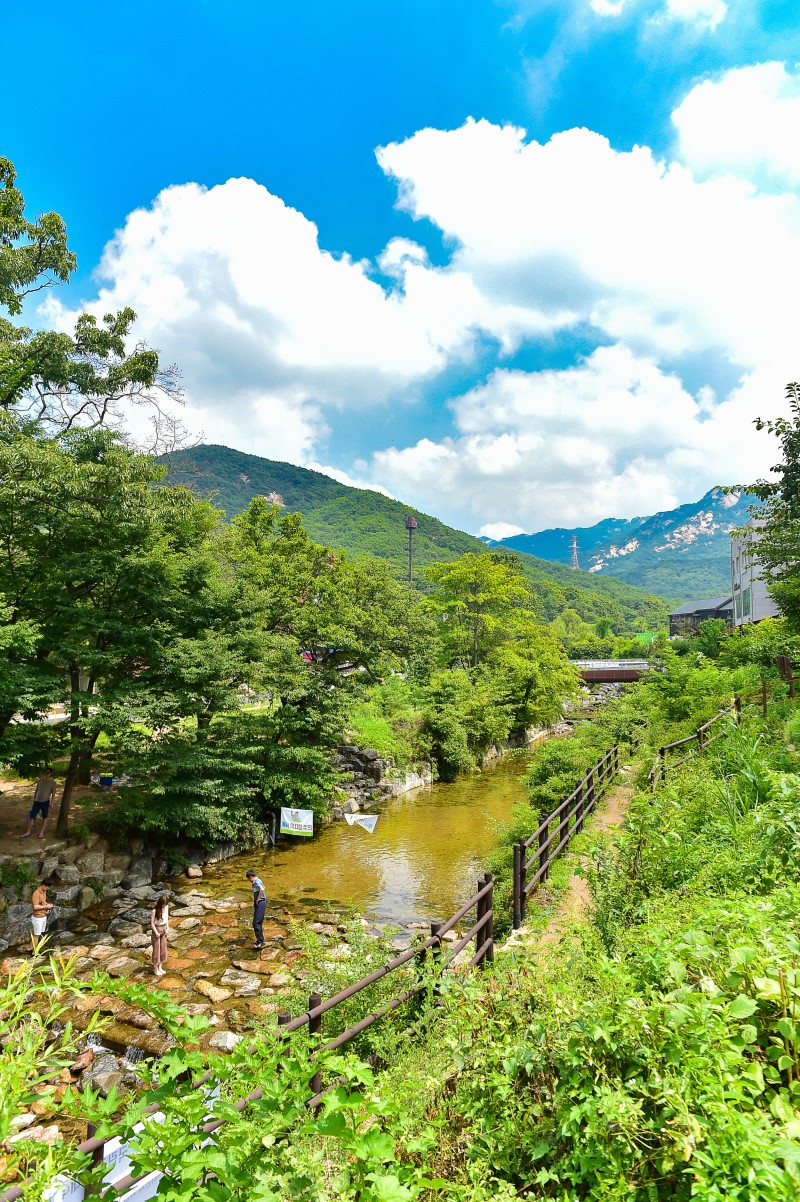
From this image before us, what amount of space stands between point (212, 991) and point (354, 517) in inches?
3281

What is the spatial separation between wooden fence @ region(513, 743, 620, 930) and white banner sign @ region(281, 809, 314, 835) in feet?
24.0

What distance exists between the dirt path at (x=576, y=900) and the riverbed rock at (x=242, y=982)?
4.85 metres

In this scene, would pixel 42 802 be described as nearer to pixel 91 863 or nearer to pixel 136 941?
pixel 91 863

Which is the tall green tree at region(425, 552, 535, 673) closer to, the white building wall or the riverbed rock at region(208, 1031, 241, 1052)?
A: the white building wall

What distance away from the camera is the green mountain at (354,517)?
81938 mm

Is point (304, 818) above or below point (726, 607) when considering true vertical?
below

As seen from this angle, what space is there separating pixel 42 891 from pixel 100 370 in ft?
42.0

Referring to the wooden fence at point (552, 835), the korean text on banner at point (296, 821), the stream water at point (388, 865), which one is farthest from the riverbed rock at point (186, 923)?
the wooden fence at point (552, 835)

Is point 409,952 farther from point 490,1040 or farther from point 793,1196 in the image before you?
point 793,1196

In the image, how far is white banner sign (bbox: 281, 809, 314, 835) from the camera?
15.3 metres

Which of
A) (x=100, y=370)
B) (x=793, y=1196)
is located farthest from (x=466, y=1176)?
(x=100, y=370)

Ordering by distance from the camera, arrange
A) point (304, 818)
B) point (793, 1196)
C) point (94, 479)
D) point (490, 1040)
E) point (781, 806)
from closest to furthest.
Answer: point (793, 1196) < point (490, 1040) < point (781, 806) < point (94, 479) < point (304, 818)

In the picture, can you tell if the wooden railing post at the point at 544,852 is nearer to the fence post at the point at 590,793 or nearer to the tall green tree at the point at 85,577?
the fence post at the point at 590,793

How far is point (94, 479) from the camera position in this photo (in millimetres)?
→ 12148
